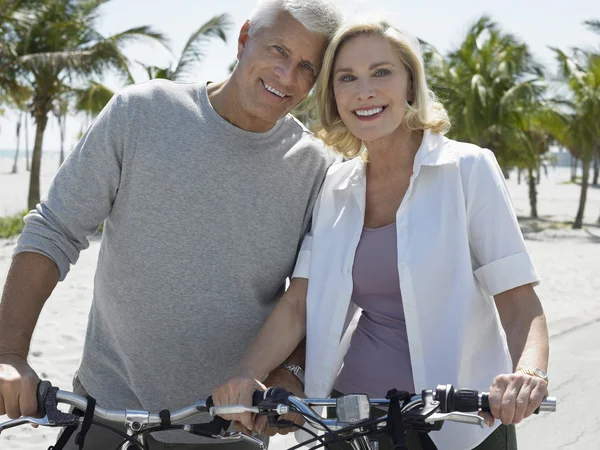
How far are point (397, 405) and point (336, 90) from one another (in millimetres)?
1298

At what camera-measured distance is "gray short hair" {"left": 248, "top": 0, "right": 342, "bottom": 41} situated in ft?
9.18

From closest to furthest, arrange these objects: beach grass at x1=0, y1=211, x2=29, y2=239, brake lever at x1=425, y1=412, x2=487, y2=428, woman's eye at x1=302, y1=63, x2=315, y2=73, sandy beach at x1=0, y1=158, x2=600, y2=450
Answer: brake lever at x1=425, y1=412, x2=487, y2=428
woman's eye at x1=302, y1=63, x2=315, y2=73
sandy beach at x1=0, y1=158, x2=600, y2=450
beach grass at x1=0, y1=211, x2=29, y2=239

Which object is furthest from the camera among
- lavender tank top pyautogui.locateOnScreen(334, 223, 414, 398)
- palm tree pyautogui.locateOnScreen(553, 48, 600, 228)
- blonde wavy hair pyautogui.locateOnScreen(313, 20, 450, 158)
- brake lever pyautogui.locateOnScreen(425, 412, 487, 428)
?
palm tree pyautogui.locateOnScreen(553, 48, 600, 228)

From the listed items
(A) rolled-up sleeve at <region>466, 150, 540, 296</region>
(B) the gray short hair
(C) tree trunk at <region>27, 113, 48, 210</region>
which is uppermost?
(B) the gray short hair

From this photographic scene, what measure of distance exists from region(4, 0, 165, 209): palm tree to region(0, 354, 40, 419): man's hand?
756 inches

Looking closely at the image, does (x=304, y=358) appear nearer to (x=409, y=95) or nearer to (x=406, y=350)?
(x=406, y=350)

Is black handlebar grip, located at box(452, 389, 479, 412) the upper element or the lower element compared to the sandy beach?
upper

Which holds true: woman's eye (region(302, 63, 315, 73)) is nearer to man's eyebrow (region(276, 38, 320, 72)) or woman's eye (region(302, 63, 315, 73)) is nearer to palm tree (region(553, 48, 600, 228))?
man's eyebrow (region(276, 38, 320, 72))

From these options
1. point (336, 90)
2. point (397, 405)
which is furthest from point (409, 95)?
point (397, 405)

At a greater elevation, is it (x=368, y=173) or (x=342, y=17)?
(x=342, y=17)

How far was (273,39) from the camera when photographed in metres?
2.81

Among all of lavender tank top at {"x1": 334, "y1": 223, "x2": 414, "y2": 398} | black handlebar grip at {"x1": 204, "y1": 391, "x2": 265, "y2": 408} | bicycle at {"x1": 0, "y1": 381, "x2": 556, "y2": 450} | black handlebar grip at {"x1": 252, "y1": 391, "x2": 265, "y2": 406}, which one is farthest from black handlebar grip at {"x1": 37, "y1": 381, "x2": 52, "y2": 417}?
lavender tank top at {"x1": 334, "y1": 223, "x2": 414, "y2": 398}

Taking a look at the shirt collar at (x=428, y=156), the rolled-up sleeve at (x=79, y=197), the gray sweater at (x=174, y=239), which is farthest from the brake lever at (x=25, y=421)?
the shirt collar at (x=428, y=156)

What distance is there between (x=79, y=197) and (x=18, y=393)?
78 centimetres
